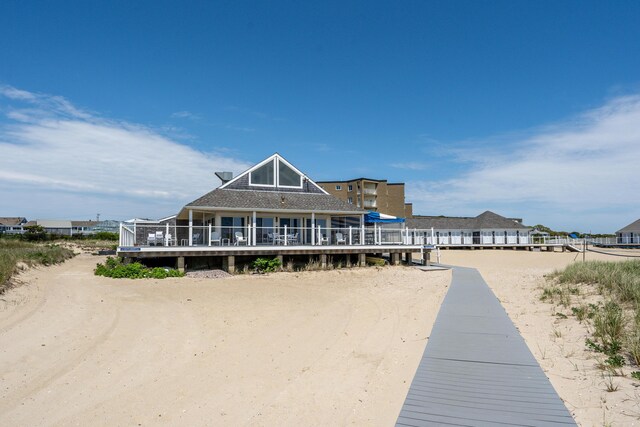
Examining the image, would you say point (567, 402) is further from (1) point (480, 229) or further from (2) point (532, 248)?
(2) point (532, 248)

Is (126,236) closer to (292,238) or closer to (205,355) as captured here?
(292,238)

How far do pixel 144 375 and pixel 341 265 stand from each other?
16.9 m

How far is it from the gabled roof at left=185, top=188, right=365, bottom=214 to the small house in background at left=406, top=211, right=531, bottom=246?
91.8ft

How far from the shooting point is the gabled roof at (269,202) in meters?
22.2

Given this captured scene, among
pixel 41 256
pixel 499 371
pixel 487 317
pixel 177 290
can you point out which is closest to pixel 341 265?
pixel 177 290

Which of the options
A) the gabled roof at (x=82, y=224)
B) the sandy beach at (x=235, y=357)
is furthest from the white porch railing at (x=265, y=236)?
the gabled roof at (x=82, y=224)

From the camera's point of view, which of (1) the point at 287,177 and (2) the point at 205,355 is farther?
(1) the point at 287,177

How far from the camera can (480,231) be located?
5188cm

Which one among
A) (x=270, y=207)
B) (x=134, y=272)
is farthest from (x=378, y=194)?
(x=134, y=272)

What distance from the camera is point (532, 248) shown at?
175ft

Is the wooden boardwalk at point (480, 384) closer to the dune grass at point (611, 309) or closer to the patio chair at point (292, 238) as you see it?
the dune grass at point (611, 309)

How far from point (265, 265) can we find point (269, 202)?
433cm

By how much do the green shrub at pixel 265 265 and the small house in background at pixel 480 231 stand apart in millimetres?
33030

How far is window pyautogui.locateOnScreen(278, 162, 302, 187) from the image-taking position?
25875 millimetres
